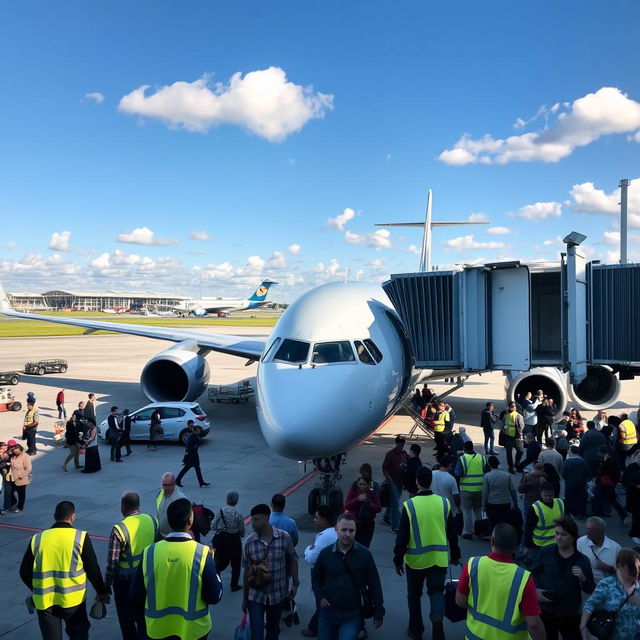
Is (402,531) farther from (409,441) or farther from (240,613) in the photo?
(409,441)

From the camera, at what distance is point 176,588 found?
14.8 ft

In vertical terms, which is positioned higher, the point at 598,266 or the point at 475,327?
the point at 598,266

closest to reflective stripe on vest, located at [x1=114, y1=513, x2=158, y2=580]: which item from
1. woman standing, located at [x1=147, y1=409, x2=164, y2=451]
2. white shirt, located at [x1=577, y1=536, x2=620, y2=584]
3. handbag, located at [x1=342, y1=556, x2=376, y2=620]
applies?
handbag, located at [x1=342, y1=556, x2=376, y2=620]

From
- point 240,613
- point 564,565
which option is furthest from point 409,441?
point 564,565

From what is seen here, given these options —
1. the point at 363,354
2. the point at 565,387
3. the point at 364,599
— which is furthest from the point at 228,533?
the point at 565,387

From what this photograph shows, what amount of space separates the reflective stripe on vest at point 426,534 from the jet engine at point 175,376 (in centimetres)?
1468

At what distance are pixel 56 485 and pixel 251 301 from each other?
120m

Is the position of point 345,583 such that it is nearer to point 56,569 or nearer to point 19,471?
point 56,569

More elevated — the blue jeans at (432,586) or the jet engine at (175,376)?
the jet engine at (175,376)

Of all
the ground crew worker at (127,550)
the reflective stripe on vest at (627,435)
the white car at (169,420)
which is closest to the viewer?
the ground crew worker at (127,550)

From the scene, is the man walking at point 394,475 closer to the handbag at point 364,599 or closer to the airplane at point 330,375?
the airplane at point 330,375

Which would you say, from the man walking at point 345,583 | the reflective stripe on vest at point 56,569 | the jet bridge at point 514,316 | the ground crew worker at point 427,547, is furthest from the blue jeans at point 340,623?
the jet bridge at point 514,316

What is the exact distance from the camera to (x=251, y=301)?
13175 centimetres

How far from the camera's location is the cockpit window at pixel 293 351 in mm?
9500
